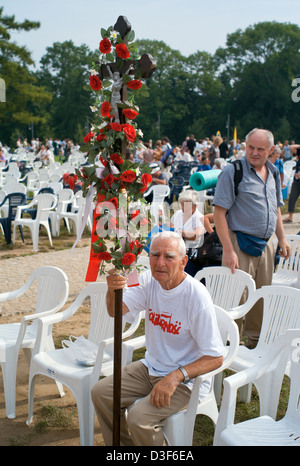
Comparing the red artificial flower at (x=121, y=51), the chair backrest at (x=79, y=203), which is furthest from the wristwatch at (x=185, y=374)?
the chair backrest at (x=79, y=203)

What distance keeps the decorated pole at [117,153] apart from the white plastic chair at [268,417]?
84 cm

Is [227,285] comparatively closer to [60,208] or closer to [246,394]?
[246,394]

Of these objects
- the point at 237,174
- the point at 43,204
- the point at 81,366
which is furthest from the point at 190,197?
A: the point at 43,204

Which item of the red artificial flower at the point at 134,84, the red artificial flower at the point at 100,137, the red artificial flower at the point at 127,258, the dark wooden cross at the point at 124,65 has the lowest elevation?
the red artificial flower at the point at 127,258

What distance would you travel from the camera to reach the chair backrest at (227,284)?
4281 mm

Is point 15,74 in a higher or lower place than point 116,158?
higher

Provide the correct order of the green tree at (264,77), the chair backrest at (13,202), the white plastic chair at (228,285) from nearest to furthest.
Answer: the white plastic chair at (228,285) → the chair backrest at (13,202) → the green tree at (264,77)

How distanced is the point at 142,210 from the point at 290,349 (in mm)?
1338

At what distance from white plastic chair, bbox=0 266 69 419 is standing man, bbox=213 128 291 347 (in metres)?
1.40

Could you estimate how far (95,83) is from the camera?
2340 mm

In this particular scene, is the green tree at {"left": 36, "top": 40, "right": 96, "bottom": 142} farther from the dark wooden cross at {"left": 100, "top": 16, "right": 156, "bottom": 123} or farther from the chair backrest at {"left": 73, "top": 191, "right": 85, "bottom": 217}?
the dark wooden cross at {"left": 100, "top": 16, "right": 156, "bottom": 123}

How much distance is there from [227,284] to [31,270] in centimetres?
450

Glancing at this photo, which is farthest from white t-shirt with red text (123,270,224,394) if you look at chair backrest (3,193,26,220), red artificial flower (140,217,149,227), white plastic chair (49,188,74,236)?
white plastic chair (49,188,74,236)

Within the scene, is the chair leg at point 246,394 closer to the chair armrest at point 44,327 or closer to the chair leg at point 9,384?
Result: the chair armrest at point 44,327
